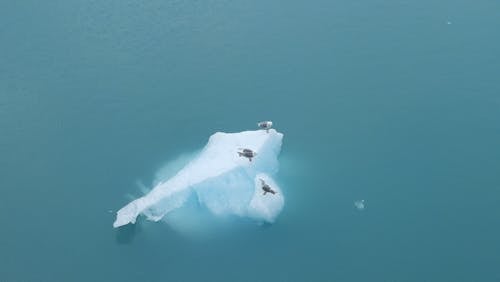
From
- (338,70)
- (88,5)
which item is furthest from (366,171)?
(88,5)

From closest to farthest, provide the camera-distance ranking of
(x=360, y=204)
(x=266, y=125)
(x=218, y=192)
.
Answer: (x=218, y=192) → (x=360, y=204) → (x=266, y=125)

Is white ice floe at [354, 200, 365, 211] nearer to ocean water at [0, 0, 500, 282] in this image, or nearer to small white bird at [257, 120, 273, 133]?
ocean water at [0, 0, 500, 282]

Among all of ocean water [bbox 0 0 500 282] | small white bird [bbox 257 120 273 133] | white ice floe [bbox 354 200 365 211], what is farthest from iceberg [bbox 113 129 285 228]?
white ice floe [bbox 354 200 365 211]

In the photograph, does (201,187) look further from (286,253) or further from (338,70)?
(338,70)

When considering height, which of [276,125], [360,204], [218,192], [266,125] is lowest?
[218,192]

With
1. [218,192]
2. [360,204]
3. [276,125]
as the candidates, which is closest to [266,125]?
[276,125]

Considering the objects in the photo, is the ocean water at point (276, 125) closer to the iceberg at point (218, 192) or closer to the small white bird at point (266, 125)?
the iceberg at point (218, 192)

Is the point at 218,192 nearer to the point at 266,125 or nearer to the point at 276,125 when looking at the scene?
the point at 266,125
